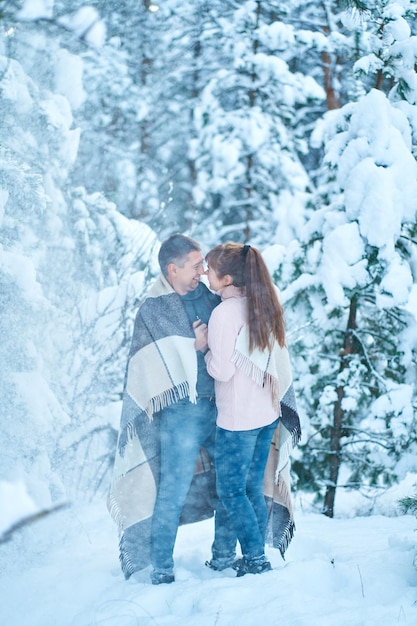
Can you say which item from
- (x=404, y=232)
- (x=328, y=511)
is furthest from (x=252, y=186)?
(x=328, y=511)

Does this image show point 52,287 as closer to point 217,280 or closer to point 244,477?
point 217,280

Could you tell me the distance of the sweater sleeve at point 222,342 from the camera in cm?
333

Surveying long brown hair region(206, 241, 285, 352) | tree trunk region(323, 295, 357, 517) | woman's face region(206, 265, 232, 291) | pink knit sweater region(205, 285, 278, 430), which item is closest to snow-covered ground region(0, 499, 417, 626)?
pink knit sweater region(205, 285, 278, 430)

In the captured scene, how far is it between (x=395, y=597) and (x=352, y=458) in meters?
2.71

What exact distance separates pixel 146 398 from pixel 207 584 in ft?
3.60

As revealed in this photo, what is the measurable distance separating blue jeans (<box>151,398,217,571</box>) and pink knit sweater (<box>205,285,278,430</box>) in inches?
6.9

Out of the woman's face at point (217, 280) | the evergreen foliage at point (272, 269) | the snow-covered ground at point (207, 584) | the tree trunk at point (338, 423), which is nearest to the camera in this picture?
the snow-covered ground at point (207, 584)

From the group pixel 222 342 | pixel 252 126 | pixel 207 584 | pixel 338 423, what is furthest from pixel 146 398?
pixel 252 126

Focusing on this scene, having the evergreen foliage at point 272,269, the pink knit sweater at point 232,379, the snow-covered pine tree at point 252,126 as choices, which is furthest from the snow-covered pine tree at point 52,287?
the snow-covered pine tree at point 252,126

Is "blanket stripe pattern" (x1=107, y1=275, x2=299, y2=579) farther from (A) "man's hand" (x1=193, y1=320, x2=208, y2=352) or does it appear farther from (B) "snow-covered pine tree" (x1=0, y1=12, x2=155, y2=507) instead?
(B) "snow-covered pine tree" (x1=0, y1=12, x2=155, y2=507)

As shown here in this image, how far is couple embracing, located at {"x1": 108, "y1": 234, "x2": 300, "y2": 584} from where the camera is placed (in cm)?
339

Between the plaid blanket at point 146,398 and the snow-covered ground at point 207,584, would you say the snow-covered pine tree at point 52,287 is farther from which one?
the plaid blanket at point 146,398

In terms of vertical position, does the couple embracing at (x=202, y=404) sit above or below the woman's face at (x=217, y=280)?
below

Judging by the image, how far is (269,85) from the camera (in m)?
9.91
